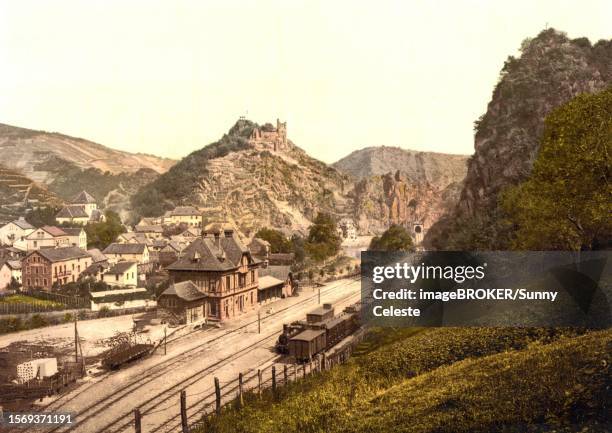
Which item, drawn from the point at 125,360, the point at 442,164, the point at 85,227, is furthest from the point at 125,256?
the point at 442,164

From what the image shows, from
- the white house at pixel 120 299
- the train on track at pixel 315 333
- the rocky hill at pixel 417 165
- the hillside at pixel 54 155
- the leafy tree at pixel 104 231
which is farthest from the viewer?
the rocky hill at pixel 417 165

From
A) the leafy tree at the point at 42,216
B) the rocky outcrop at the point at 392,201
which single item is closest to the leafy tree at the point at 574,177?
the leafy tree at the point at 42,216

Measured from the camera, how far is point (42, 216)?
43812mm

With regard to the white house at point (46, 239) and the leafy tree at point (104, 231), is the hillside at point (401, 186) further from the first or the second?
the white house at point (46, 239)

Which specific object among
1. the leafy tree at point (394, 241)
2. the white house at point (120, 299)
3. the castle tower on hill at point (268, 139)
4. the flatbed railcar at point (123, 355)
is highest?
the castle tower on hill at point (268, 139)

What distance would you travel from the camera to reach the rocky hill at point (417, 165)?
6312cm

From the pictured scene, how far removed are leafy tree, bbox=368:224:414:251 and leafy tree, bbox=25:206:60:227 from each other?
3627 centimetres

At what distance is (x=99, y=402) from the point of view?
76.1 feet

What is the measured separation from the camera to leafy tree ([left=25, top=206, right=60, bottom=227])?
42688mm

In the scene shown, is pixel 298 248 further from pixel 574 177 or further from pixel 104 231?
pixel 574 177

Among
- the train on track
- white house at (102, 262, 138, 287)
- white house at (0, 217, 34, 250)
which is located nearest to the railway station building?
white house at (102, 262, 138, 287)

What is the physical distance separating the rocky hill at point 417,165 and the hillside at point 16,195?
1378 inches

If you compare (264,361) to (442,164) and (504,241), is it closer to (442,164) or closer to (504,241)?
(504,241)

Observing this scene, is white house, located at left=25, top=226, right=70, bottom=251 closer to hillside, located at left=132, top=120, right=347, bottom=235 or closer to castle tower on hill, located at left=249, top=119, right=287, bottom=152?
hillside, located at left=132, top=120, right=347, bottom=235
